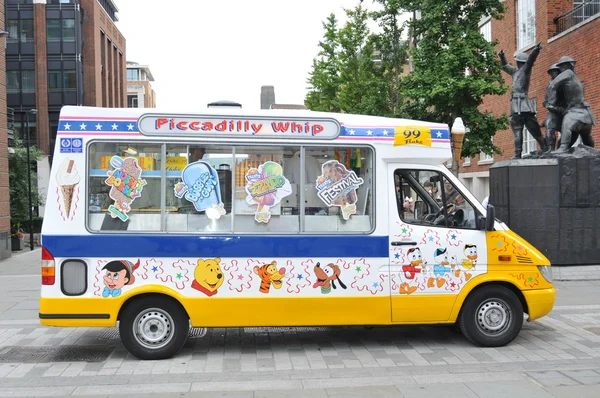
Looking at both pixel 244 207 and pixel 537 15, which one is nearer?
pixel 244 207

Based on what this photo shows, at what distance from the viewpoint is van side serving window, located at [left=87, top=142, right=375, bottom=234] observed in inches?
275

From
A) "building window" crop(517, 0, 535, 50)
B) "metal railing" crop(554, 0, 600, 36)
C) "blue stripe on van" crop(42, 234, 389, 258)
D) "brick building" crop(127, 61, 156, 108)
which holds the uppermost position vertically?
"brick building" crop(127, 61, 156, 108)

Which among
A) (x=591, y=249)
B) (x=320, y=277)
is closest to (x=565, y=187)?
(x=591, y=249)

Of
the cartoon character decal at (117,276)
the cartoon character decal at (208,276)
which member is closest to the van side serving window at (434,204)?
the cartoon character decal at (208,276)

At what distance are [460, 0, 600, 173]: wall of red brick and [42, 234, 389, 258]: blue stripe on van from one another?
1437 centimetres

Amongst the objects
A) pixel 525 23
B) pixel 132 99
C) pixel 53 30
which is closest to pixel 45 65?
pixel 53 30

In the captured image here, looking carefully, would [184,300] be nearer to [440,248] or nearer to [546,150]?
[440,248]

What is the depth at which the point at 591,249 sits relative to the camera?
1285 centimetres

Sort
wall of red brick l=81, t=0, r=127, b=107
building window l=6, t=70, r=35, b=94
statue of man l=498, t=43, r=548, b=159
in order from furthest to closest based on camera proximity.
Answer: wall of red brick l=81, t=0, r=127, b=107
building window l=6, t=70, r=35, b=94
statue of man l=498, t=43, r=548, b=159

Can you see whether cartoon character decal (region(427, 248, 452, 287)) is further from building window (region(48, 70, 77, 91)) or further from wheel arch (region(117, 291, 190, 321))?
building window (region(48, 70, 77, 91))

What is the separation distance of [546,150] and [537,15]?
1094 centimetres

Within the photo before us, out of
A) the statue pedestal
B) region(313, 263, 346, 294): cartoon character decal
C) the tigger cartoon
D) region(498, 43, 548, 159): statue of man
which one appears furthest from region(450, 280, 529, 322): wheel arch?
region(498, 43, 548, 159): statue of man

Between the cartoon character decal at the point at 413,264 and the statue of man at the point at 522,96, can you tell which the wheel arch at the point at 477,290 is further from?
the statue of man at the point at 522,96

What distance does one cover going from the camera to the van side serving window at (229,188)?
699cm
